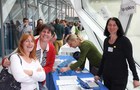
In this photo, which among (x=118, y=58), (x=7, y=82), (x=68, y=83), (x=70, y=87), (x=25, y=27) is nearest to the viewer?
(x=7, y=82)

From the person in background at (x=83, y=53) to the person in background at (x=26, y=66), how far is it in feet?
3.51

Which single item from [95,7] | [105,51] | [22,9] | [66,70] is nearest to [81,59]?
[66,70]

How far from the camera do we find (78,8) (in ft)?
29.5

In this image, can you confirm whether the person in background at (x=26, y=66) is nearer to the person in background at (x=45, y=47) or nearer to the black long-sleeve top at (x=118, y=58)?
the person in background at (x=45, y=47)

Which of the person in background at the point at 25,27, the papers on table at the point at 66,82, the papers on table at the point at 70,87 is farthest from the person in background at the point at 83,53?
the person in background at the point at 25,27

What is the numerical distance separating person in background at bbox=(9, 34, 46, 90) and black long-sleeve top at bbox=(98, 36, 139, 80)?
0.83 m

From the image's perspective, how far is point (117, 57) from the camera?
2.95 meters

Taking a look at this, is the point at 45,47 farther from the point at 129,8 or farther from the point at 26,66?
the point at 129,8

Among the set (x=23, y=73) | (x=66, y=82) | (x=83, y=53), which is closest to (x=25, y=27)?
(x=83, y=53)

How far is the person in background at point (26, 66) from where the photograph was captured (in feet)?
8.34

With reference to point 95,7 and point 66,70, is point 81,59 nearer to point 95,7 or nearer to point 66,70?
point 66,70

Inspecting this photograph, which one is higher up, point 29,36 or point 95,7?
point 95,7

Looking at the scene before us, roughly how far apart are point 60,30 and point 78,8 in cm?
153

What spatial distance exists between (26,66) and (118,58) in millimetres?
1051
